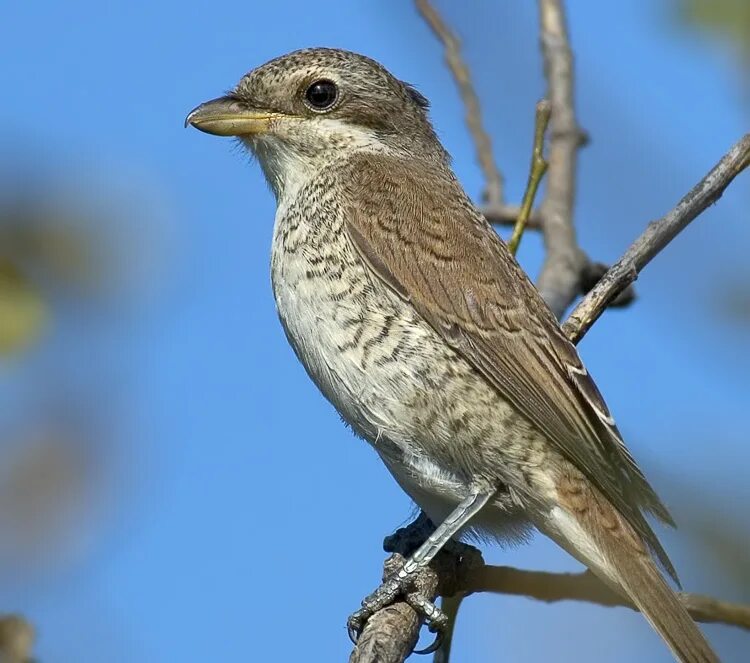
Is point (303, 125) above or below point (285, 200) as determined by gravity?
above

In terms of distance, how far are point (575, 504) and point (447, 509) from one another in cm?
49

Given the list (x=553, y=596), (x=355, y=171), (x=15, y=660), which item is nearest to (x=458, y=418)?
(x=553, y=596)

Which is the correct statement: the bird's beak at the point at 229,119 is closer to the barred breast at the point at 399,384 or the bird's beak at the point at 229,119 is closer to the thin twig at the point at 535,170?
the barred breast at the point at 399,384

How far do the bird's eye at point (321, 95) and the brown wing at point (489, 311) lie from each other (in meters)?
0.32

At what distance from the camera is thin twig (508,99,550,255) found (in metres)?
4.40

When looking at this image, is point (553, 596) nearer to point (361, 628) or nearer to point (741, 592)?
point (361, 628)

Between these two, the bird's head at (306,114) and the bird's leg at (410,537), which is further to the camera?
Answer: the bird's head at (306,114)

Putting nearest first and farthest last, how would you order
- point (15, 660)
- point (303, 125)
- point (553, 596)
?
point (15, 660) < point (553, 596) < point (303, 125)

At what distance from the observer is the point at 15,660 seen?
2332mm

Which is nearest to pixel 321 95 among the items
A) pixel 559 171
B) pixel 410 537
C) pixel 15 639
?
pixel 559 171

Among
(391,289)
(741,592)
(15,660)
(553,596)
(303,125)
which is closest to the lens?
(15,660)

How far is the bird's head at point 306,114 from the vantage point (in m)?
4.62

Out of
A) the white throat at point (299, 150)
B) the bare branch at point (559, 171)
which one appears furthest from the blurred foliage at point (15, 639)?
the bare branch at point (559, 171)

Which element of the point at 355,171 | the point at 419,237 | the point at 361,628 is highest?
the point at 355,171
